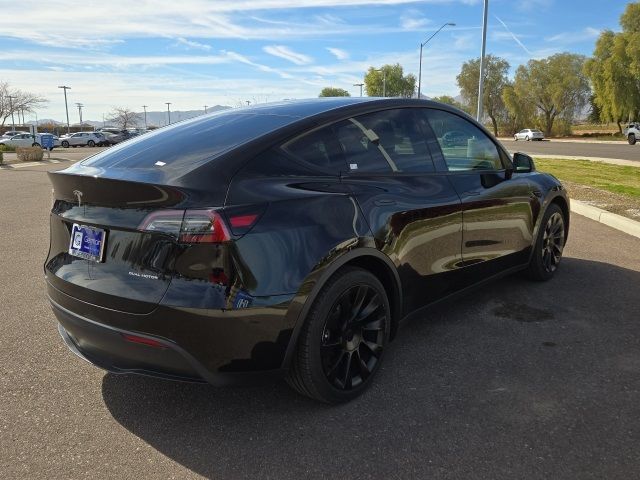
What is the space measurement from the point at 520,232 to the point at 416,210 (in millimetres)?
1607

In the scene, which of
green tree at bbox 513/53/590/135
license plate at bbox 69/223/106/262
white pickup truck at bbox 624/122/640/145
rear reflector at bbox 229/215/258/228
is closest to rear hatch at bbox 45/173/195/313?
license plate at bbox 69/223/106/262

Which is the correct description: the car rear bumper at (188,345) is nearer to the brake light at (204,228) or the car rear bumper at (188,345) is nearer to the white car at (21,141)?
the brake light at (204,228)

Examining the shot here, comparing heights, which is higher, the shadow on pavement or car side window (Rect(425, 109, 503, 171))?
car side window (Rect(425, 109, 503, 171))

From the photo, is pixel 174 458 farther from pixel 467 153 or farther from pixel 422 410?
pixel 467 153

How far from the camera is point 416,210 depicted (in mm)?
3369

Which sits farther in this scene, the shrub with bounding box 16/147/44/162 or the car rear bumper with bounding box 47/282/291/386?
the shrub with bounding box 16/147/44/162

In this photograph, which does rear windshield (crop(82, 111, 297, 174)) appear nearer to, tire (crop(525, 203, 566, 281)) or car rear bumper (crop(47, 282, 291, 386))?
car rear bumper (crop(47, 282, 291, 386))

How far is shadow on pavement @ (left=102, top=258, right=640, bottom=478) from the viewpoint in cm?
247

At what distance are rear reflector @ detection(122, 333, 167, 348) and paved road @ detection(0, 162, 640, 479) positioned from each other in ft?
1.74

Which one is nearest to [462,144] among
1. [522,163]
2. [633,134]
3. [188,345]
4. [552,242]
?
[522,163]

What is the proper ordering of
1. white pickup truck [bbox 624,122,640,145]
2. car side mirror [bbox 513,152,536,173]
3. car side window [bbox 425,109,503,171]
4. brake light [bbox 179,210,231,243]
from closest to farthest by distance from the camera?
brake light [bbox 179,210,231,243], car side window [bbox 425,109,503,171], car side mirror [bbox 513,152,536,173], white pickup truck [bbox 624,122,640,145]

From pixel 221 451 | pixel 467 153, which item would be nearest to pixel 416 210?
pixel 467 153

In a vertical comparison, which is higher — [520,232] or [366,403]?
[520,232]

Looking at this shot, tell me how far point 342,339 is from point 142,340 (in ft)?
3.40
